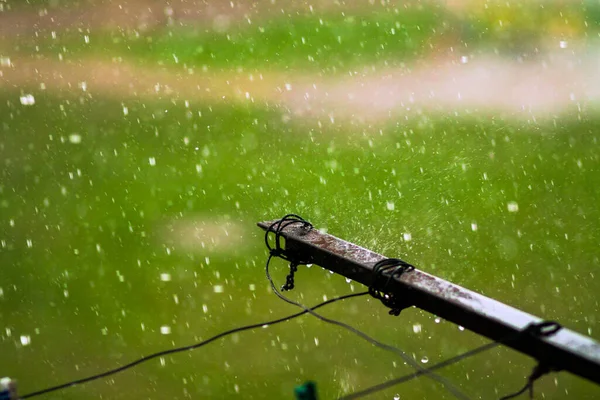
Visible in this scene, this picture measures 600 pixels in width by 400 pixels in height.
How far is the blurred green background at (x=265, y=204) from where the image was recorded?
34.4 feet

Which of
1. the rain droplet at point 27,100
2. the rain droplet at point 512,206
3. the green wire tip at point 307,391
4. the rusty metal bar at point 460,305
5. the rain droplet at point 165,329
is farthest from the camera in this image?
the rain droplet at point 512,206

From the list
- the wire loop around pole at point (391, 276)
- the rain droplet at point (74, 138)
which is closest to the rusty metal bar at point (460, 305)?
the wire loop around pole at point (391, 276)

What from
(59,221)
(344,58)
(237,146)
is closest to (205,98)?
(237,146)

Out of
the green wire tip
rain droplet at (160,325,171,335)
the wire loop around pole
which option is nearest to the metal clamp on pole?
the green wire tip

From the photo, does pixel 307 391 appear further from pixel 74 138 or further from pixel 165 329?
pixel 74 138

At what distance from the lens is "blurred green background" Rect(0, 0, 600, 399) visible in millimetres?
10477

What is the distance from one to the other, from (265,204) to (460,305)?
30.2ft

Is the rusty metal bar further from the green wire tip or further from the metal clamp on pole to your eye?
the metal clamp on pole

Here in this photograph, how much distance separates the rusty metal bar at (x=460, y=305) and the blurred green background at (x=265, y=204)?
25.8 feet

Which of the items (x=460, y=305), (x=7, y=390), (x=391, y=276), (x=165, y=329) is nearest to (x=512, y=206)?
(x=165, y=329)

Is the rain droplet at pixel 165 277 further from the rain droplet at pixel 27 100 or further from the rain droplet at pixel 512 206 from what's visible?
the rain droplet at pixel 512 206

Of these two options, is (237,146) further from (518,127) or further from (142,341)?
(518,127)

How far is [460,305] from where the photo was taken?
208cm

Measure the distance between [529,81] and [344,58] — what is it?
3.25 metres
